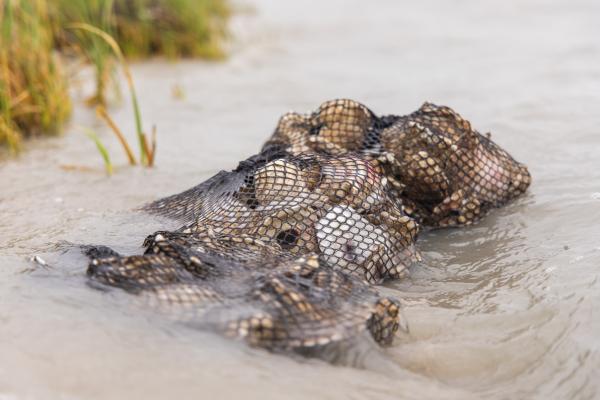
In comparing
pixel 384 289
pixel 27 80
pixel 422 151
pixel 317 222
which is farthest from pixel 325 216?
pixel 27 80

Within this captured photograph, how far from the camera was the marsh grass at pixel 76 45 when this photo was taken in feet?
18.4

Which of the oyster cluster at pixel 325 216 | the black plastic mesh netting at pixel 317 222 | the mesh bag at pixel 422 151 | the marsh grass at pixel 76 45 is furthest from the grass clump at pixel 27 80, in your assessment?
the oyster cluster at pixel 325 216

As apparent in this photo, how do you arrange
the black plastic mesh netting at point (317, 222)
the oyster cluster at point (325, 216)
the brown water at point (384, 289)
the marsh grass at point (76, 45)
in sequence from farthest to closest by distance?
the marsh grass at point (76, 45) < the oyster cluster at point (325, 216) < the black plastic mesh netting at point (317, 222) < the brown water at point (384, 289)

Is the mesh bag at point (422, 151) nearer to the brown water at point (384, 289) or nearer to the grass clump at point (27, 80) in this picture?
the brown water at point (384, 289)

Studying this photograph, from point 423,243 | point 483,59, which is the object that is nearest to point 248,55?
point 483,59

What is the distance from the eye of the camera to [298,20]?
11398 mm

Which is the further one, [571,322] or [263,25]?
[263,25]

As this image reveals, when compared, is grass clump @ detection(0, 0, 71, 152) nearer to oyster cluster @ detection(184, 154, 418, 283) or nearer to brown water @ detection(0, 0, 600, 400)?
brown water @ detection(0, 0, 600, 400)

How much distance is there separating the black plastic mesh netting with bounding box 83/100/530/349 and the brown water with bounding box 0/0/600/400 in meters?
0.11

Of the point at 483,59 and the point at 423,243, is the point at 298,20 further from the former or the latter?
the point at 423,243

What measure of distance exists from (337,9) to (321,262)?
9.74 m

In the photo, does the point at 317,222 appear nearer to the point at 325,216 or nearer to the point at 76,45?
the point at 325,216

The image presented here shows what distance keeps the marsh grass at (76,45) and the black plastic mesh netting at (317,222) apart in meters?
1.76

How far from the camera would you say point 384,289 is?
131 inches
